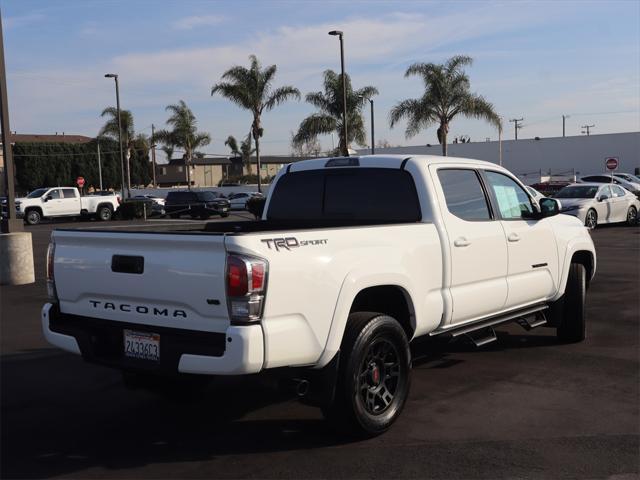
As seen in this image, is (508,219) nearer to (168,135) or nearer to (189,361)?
(189,361)

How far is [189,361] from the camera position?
4.21 m

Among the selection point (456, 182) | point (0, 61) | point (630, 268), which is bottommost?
point (630, 268)

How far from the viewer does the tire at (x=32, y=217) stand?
34.3 meters

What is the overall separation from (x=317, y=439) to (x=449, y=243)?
1.86m

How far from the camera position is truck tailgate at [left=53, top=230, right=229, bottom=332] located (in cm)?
411

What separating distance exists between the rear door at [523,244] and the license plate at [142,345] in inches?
132

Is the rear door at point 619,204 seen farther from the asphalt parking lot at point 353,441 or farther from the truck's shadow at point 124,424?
the truck's shadow at point 124,424

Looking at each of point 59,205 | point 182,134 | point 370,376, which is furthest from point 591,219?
point 182,134

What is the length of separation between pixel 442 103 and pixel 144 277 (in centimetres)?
3625

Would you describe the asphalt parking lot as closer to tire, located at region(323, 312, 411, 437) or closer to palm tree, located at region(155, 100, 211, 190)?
tire, located at region(323, 312, 411, 437)

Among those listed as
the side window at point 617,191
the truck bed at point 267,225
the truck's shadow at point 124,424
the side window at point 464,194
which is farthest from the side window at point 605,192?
the truck's shadow at point 124,424

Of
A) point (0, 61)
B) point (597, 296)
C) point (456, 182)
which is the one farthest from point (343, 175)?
point (0, 61)

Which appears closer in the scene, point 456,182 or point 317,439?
point 317,439

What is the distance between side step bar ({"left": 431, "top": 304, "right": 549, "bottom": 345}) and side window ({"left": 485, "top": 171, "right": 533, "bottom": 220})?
2.99 ft
